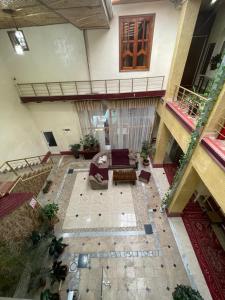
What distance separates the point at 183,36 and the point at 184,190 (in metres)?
4.87

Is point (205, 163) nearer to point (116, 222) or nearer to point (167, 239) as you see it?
point (167, 239)

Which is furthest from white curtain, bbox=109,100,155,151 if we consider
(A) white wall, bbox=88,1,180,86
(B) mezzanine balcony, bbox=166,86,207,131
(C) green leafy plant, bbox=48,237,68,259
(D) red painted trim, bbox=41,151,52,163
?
(C) green leafy plant, bbox=48,237,68,259

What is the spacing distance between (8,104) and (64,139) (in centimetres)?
307

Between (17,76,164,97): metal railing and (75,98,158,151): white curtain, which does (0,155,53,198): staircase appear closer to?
(75,98,158,151): white curtain

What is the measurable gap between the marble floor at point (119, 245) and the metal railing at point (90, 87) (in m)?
4.42

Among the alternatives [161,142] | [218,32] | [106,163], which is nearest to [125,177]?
[106,163]

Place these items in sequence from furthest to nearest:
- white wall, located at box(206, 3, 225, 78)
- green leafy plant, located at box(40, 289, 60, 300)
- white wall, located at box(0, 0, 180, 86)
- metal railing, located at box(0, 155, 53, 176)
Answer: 1. metal railing, located at box(0, 155, 53, 176)
2. white wall, located at box(0, 0, 180, 86)
3. white wall, located at box(206, 3, 225, 78)
4. green leafy plant, located at box(40, 289, 60, 300)

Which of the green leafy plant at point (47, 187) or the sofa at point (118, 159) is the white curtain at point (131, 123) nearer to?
the sofa at point (118, 159)

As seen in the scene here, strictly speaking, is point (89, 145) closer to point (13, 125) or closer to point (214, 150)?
point (13, 125)

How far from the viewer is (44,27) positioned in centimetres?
527

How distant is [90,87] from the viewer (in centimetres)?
649

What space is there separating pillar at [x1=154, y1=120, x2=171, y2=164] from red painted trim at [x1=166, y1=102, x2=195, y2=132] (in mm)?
963

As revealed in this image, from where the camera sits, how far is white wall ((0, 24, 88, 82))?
17.6 ft

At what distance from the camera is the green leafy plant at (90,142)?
7.95 metres
